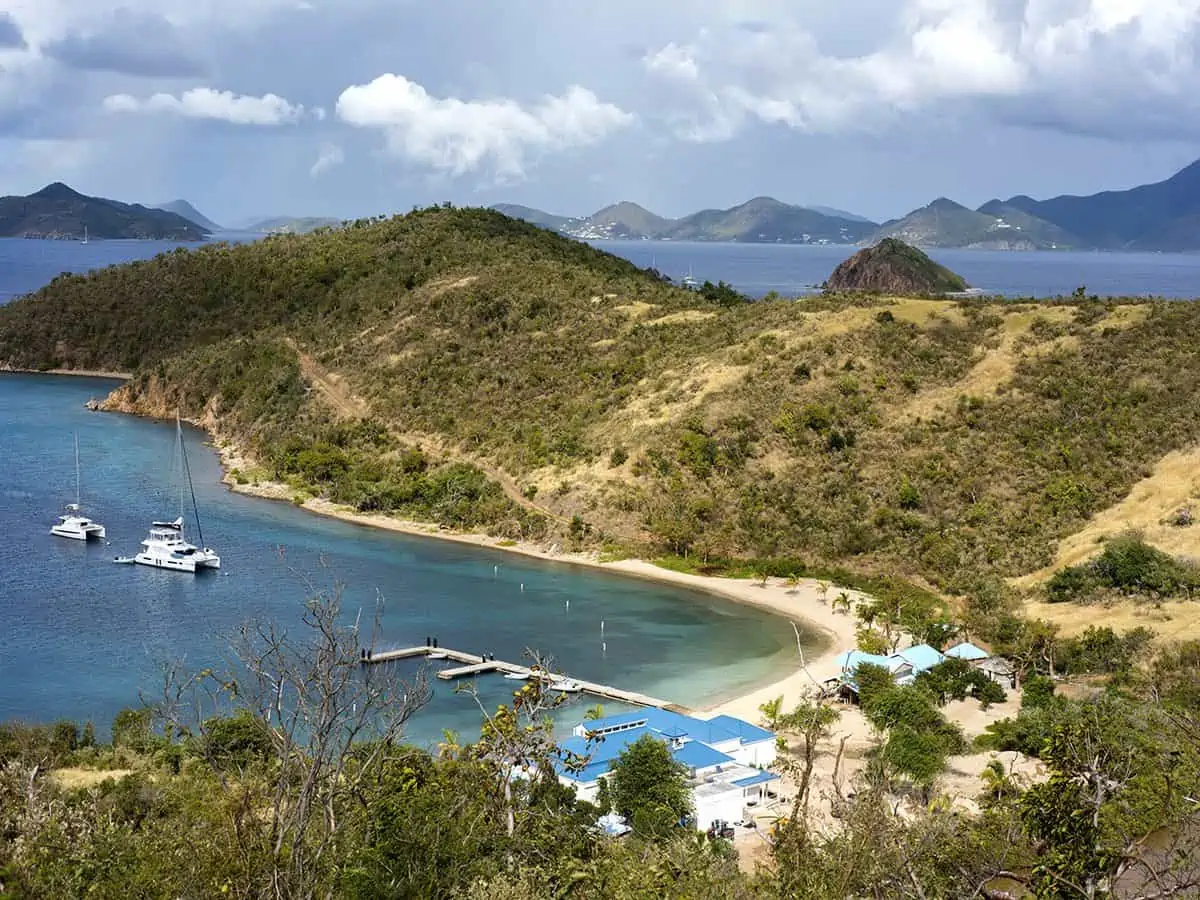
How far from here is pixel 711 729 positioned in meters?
33.5

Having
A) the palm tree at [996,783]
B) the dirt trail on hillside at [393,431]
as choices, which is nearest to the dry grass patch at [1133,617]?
the palm tree at [996,783]

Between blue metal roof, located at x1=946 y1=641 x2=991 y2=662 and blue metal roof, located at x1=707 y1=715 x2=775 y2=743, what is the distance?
10.9 metres

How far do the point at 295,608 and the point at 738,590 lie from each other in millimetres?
19607

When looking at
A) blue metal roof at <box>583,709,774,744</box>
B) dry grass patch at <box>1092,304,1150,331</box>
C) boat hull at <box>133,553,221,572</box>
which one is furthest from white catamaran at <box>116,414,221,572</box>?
dry grass patch at <box>1092,304,1150,331</box>

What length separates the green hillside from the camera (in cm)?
5809

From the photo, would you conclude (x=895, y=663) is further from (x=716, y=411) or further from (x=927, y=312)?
(x=927, y=312)

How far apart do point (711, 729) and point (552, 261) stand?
2864 inches

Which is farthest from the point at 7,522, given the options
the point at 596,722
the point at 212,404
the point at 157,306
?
the point at 157,306

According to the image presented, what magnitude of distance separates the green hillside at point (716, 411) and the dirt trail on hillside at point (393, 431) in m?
0.19

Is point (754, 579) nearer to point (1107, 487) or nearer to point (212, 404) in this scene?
point (1107, 487)

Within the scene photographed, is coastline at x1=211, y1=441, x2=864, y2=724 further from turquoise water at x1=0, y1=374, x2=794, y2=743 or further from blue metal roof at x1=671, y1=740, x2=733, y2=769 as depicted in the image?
blue metal roof at x1=671, y1=740, x2=733, y2=769

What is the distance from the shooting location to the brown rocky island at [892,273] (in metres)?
155

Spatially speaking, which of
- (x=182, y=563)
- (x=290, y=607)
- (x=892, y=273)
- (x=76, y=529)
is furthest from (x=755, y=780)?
(x=892, y=273)

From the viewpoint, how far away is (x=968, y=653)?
42.1m
